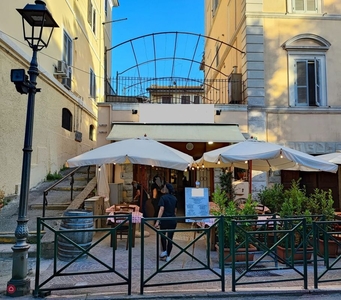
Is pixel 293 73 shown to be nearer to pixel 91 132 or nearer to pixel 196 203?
pixel 196 203

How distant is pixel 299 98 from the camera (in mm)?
12156

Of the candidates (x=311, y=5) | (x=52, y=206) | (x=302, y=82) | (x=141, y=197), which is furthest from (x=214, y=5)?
(x=52, y=206)

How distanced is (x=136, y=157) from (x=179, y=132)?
386cm

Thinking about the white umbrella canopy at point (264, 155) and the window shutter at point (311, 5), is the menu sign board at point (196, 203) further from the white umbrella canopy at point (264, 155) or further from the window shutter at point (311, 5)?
the window shutter at point (311, 5)

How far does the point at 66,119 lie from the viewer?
14547 millimetres

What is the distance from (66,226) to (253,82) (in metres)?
8.67

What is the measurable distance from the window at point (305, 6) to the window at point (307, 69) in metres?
1.06

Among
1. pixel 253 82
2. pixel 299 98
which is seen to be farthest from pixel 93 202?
pixel 299 98

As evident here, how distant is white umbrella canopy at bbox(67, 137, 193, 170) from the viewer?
7.54m

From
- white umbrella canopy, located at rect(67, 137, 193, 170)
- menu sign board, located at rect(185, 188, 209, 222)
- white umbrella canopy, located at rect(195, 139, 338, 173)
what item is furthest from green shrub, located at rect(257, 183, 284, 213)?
white umbrella canopy, located at rect(67, 137, 193, 170)

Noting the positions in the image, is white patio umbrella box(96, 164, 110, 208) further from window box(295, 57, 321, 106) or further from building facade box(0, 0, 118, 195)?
window box(295, 57, 321, 106)

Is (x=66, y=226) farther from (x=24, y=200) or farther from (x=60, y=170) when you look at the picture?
(x=60, y=170)

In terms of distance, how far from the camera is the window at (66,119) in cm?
1415

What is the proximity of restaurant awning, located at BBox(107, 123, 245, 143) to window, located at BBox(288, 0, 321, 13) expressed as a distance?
5240 mm
